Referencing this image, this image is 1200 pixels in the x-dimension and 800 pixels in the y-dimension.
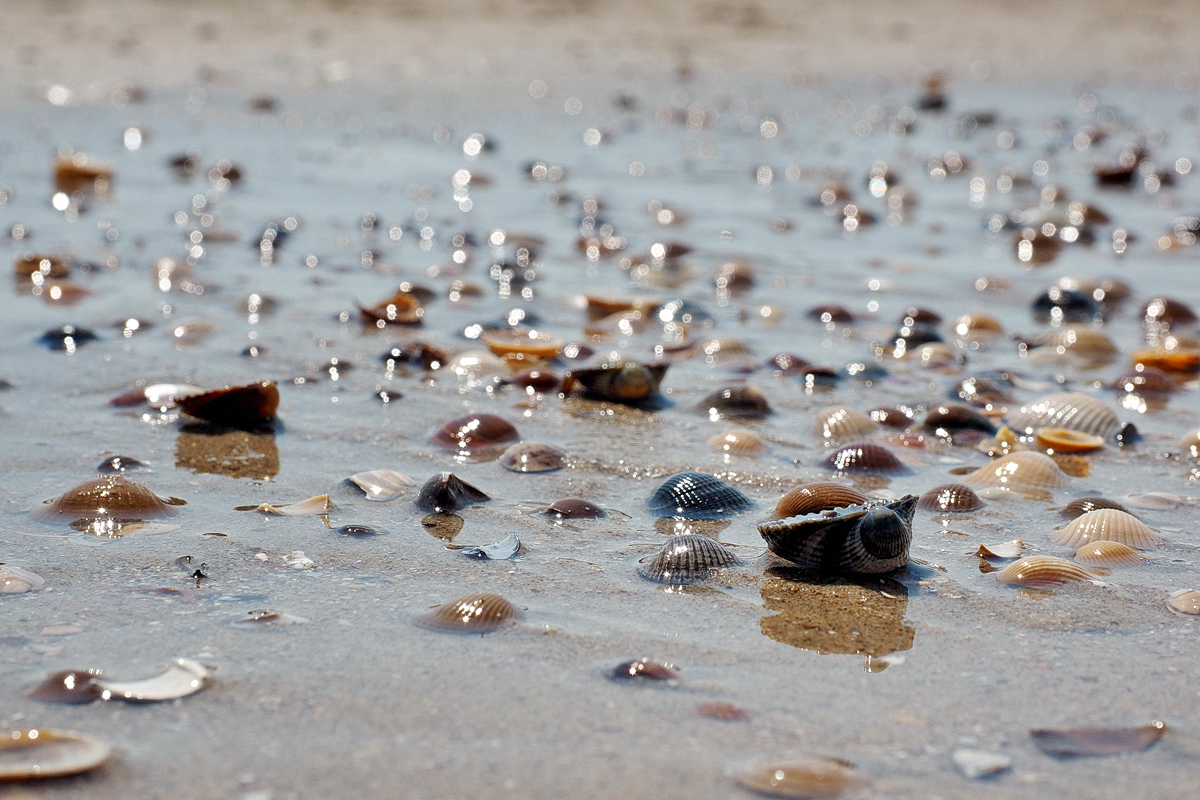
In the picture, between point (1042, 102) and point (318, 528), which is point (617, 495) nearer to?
point (318, 528)

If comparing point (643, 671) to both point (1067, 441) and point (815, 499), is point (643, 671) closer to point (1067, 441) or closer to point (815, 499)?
point (815, 499)

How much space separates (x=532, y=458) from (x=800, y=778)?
191 centimetres

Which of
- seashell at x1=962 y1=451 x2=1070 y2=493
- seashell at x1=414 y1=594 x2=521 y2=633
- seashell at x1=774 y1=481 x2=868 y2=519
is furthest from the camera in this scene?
seashell at x1=962 y1=451 x2=1070 y2=493

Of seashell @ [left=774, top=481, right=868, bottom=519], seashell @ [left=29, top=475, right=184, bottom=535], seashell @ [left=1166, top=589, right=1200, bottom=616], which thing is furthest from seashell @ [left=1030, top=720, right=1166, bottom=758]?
seashell @ [left=29, top=475, right=184, bottom=535]

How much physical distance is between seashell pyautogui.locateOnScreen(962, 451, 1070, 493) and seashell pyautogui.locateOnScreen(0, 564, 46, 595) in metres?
2.58

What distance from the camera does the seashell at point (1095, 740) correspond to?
7.38 feet

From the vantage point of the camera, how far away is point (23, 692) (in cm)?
233

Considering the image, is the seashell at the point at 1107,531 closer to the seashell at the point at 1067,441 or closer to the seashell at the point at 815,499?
the seashell at the point at 815,499

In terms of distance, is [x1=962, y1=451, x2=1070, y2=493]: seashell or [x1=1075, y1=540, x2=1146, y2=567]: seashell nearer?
[x1=1075, y1=540, x2=1146, y2=567]: seashell

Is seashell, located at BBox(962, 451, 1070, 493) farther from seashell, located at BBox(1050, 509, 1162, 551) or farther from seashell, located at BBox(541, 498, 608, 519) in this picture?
seashell, located at BBox(541, 498, 608, 519)

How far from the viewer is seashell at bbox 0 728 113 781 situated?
205 centimetres

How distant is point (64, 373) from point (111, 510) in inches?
65.8


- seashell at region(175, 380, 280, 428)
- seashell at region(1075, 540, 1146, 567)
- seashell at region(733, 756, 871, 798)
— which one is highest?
seashell at region(175, 380, 280, 428)

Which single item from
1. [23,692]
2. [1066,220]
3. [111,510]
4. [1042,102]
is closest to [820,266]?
[1066,220]
